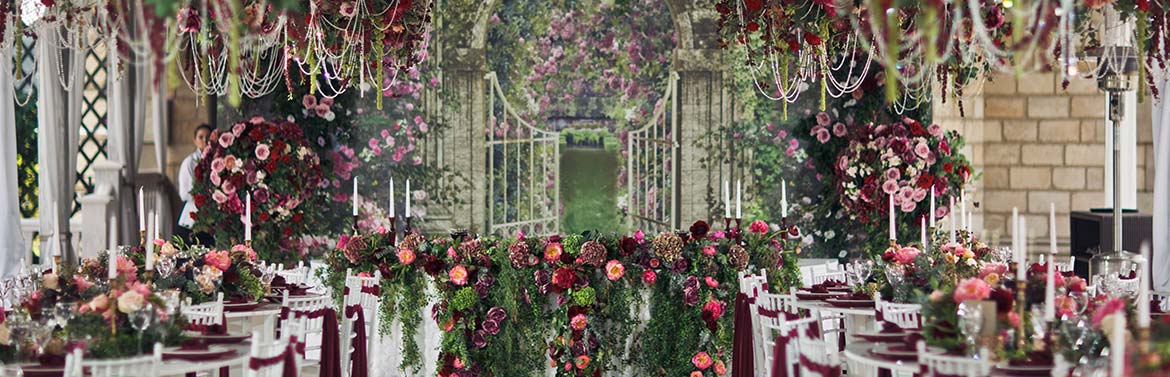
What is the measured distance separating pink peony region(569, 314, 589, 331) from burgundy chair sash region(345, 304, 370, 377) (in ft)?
2.98

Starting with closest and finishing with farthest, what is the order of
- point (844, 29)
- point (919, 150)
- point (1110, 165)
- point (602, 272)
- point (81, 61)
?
point (602, 272), point (844, 29), point (919, 150), point (81, 61), point (1110, 165)

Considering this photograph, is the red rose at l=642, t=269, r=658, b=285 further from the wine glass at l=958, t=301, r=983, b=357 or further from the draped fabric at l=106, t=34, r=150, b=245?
the draped fabric at l=106, t=34, r=150, b=245

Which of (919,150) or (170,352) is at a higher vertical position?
(919,150)

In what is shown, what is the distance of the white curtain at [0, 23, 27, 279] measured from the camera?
8812 mm

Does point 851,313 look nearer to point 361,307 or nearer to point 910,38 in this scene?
point 910,38

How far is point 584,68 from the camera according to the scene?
984cm

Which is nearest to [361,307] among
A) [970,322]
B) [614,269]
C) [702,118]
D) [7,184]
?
[614,269]

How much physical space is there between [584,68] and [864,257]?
2333 millimetres

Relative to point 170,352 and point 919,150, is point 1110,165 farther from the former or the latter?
point 170,352

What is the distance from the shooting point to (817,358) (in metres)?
3.87

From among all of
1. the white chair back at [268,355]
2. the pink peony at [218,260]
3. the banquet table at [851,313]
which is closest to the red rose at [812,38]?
the banquet table at [851,313]

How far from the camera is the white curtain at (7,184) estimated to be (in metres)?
8.81

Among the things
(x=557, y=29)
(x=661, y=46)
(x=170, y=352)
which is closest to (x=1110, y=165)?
(x=661, y=46)

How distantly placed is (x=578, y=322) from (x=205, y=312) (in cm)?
171
